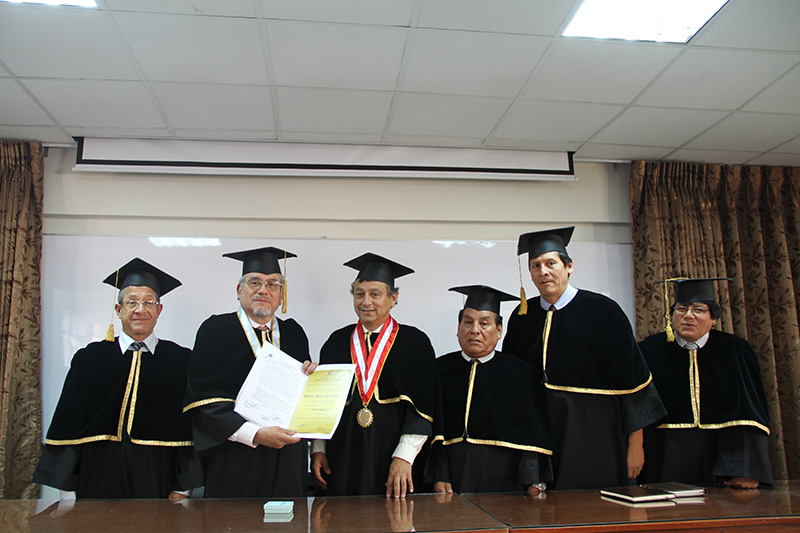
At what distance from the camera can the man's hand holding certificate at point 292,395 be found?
7.80 ft

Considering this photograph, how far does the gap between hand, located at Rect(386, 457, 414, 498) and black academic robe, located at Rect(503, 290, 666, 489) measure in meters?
0.77

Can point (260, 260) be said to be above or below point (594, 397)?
above

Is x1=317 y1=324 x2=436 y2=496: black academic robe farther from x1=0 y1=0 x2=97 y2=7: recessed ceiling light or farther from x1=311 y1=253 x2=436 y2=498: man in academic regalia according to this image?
x1=0 y1=0 x2=97 y2=7: recessed ceiling light

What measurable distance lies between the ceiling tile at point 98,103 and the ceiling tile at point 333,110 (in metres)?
0.81

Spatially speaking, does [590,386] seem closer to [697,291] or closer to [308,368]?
[697,291]

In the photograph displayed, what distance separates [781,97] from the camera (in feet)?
11.0

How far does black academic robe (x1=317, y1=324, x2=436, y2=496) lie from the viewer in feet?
8.46

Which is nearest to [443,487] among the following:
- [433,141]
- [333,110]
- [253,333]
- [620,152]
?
[253,333]

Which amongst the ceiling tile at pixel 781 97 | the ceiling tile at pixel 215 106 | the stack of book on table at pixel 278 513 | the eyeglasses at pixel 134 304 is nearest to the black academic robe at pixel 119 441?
the eyeglasses at pixel 134 304

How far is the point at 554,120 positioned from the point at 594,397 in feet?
5.96

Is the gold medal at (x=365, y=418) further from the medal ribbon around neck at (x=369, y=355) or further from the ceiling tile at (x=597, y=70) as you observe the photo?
the ceiling tile at (x=597, y=70)

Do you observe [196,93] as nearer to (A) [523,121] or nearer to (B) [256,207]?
(B) [256,207]

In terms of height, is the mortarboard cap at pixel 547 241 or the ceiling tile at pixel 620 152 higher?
the ceiling tile at pixel 620 152

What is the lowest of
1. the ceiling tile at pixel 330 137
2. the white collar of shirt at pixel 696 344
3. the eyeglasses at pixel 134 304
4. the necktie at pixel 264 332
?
the white collar of shirt at pixel 696 344
